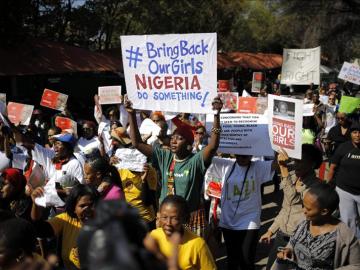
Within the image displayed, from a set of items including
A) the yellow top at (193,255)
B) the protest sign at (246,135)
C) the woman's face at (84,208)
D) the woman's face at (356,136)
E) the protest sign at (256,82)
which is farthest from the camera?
the protest sign at (256,82)

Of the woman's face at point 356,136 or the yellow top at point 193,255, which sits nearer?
the yellow top at point 193,255

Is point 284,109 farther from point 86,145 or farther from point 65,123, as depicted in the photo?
point 65,123

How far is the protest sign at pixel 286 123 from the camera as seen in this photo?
4.77 metres

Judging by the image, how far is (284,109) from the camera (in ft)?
16.4

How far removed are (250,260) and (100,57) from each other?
1474 cm

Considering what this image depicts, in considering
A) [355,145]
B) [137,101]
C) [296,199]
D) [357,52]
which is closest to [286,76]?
[355,145]

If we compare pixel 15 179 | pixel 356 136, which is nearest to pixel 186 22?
pixel 356 136

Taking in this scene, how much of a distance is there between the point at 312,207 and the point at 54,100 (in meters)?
6.53

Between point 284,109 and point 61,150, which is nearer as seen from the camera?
point 284,109

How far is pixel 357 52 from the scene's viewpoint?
48.4 m

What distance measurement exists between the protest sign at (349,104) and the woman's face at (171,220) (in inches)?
203

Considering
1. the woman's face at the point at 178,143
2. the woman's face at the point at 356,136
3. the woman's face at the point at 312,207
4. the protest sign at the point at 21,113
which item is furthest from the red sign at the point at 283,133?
the protest sign at the point at 21,113

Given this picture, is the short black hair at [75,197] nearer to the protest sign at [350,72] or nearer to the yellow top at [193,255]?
the yellow top at [193,255]

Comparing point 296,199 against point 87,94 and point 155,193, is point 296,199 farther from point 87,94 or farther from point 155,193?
point 87,94
